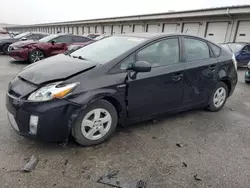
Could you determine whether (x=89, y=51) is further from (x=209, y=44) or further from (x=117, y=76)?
(x=209, y=44)

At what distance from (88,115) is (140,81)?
35.0 inches

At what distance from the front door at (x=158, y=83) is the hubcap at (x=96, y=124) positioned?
1.26 ft

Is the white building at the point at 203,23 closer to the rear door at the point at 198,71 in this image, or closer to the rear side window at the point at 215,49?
the rear side window at the point at 215,49

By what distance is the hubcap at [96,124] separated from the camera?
2.86 metres

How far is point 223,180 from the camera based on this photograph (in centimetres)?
247

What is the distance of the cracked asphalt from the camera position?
2379 millimetres

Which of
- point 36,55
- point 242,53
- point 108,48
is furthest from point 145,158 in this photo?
point 242,53

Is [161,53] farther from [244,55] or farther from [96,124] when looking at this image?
[244,55]

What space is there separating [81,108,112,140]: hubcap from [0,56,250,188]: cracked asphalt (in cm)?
17

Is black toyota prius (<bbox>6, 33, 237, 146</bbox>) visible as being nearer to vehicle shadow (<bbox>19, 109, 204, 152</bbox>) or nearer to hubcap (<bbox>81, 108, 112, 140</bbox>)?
hubcap (<bbox>81, 108, 112, 140</bbox>)

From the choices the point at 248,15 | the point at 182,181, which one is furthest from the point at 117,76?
the point at 248,15

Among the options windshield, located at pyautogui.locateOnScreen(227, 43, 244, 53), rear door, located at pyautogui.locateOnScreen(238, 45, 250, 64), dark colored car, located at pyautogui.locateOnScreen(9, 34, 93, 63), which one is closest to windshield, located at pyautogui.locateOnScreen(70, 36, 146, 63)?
dark colored car, located at pyautogui.locateOnScreen(9, 34, 93, 63)

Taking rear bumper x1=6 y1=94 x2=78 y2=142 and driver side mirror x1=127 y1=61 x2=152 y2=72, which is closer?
rear bumper x1=6 y1=94 x2=78 y2=142

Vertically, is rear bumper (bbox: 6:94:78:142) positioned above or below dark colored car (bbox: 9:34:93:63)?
above
